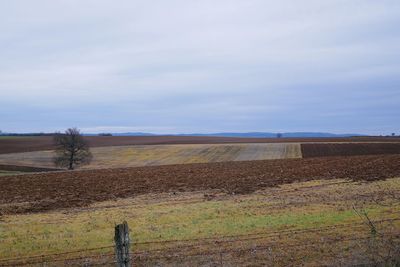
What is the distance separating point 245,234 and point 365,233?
3.94 m

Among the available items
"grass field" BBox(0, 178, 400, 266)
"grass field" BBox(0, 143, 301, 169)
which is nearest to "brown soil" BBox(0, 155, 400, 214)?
"grass field" BBox(0, 178, 400, 266)

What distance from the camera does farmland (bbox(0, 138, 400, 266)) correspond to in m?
13.1

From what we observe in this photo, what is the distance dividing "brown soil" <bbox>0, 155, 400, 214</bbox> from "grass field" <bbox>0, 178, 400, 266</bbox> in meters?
2.96

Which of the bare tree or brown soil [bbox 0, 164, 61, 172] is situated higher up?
the bare tree

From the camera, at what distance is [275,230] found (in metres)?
16.4

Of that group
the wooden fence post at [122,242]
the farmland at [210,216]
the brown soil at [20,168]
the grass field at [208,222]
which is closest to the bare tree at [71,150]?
the brown soil at [20,168]

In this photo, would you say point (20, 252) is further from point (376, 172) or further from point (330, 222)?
point (376, 172)

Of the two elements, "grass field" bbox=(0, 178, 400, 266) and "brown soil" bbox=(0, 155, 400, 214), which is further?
"brown soil" bbox=(0, 155, 400, 214)

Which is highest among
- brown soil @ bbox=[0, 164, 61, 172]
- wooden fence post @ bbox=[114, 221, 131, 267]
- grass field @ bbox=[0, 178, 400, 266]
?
wooden fence post @ bbox=[114, 221, 131, 267]

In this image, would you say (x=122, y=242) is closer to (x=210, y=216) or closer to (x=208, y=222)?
(x=208, y=222)

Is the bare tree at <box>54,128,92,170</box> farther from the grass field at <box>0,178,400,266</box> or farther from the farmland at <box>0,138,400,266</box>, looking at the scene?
the grass field at <box>0,178,400,266</box>

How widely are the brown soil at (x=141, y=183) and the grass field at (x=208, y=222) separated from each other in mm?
2958

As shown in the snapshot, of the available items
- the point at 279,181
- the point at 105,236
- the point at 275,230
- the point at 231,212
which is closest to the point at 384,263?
the point at 275,230

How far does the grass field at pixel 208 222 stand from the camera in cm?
1459
